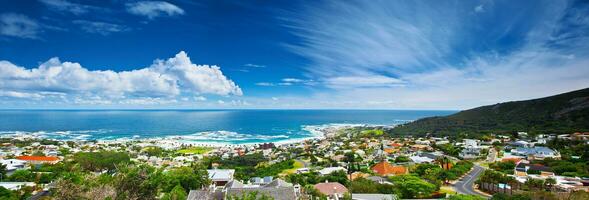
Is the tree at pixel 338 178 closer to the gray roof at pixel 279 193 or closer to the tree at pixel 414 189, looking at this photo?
the tree at pixel 414 189

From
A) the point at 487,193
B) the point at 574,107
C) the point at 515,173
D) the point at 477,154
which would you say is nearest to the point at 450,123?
the point at 574,107

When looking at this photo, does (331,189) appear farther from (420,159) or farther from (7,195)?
(420,159)

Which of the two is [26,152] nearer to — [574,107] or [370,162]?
[370,162]

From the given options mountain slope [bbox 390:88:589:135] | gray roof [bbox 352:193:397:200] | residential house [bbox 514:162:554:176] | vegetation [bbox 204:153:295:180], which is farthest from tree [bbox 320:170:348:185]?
mountain slope [bbox 390:88:589:135]

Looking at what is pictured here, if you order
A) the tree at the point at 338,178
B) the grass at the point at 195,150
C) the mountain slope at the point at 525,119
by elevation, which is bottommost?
the grass at the point at 195,150

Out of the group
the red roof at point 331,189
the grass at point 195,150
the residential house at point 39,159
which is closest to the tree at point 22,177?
the residential house at point 39,159

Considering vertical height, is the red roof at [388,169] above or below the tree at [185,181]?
below
